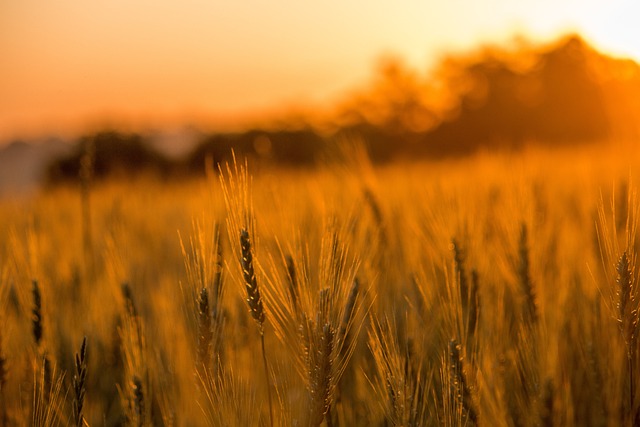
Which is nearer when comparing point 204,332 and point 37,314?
point 204,332

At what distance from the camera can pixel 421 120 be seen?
1534 cm

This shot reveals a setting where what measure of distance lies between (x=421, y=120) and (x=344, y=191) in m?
13.2

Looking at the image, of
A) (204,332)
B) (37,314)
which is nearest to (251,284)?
(204,332)

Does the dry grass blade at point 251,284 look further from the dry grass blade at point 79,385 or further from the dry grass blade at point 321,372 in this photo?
the dry grass blade at point 79,385

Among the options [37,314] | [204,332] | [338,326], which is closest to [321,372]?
[338,326]

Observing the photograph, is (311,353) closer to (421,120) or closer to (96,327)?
(96,327)

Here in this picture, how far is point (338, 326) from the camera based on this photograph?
77cm

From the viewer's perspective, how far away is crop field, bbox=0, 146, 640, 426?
771 millimetres

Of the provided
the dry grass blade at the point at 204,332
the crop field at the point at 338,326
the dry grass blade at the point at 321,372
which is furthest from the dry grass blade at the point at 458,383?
the dry grass blade at the point at 204,332

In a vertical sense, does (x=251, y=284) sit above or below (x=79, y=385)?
above

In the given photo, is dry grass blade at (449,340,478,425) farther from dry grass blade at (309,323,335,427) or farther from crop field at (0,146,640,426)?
dry grass blade at (309,323,335,427)

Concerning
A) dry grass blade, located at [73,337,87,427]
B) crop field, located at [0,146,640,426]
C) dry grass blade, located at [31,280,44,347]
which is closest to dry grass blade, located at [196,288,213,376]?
crop field, located at [0,146,640,426]

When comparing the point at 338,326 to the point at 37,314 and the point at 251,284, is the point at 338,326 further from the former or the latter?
the point at 37,314

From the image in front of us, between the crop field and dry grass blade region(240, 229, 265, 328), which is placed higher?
dry grass blade region(240, 229, 265, 328)
